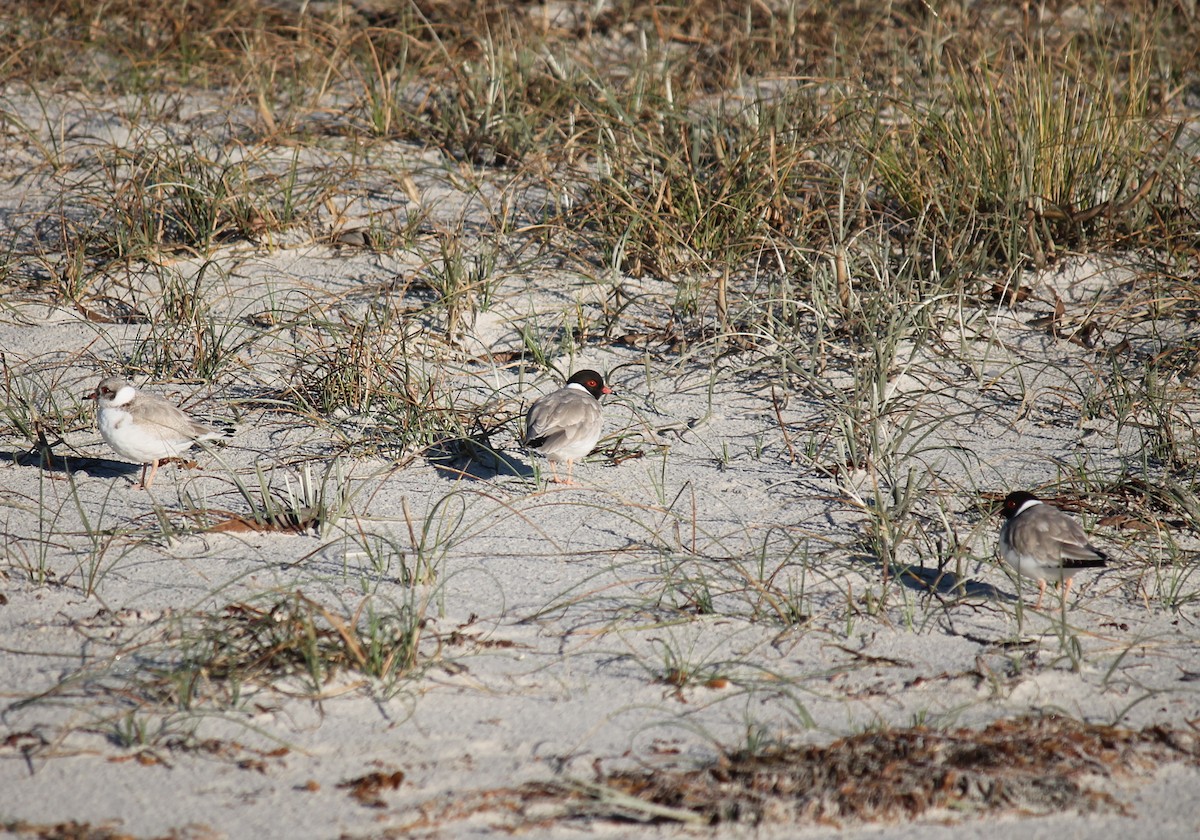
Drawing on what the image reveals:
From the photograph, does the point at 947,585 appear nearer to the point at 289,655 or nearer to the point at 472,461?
the point at 472,461

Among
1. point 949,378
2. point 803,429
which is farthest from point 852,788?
point 949,378

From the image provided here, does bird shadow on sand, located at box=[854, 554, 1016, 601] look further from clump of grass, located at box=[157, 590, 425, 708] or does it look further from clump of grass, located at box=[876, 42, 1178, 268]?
clump of grass, located at box=[876, 42, 1178, 268]

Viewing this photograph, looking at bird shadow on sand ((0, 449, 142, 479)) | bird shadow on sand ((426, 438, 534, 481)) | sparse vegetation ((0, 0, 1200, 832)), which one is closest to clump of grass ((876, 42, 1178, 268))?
sparse vegetation ((0, 0, 1200, 832))

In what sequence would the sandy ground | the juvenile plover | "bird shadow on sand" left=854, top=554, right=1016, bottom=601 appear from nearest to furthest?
the sandy ground
"bird shadow on sand" left=854, top=554, right=1016, bottom=601
the juvenile plover

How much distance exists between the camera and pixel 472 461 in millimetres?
4992

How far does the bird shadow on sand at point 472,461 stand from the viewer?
16.0 ft

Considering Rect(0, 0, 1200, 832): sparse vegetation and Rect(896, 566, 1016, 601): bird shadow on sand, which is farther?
Rect(896, 566, 1016, 601): bird shadow on sand

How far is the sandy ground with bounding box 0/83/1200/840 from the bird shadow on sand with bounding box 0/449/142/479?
2cm

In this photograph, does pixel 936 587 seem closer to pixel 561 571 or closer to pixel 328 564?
pixel 561 571

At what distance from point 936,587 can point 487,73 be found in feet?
16.1

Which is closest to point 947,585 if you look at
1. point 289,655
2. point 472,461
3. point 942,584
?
point 942,584

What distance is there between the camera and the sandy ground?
300 centimetres

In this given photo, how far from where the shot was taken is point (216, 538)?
4.19 metres

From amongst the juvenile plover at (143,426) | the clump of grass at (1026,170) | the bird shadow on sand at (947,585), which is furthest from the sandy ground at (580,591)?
the clump of grass at (1026,170)
